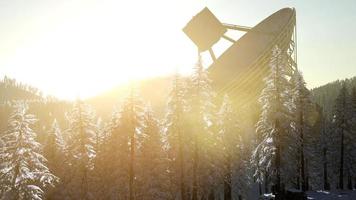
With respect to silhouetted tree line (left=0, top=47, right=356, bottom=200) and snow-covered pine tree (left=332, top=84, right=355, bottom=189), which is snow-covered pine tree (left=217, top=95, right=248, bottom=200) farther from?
snow-covered pine tree (left=332, top=84, right=355, bottom=189)

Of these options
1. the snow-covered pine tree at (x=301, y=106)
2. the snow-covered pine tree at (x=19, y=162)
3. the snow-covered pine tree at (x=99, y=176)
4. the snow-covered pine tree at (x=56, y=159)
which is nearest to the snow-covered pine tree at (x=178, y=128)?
the snow-covered pine tree at (x=99, y=176)

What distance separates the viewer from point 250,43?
198ft

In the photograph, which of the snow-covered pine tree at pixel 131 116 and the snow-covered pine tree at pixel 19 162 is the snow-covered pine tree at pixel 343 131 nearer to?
the snow-covered pine tree at pixel 131 116

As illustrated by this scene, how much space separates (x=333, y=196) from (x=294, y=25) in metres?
24.2

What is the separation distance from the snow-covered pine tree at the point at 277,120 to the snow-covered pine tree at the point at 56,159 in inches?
946

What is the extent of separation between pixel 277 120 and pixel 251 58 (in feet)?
50.6

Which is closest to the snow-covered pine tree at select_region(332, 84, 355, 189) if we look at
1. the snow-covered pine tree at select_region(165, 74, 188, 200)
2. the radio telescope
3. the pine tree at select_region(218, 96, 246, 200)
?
the radio telescope

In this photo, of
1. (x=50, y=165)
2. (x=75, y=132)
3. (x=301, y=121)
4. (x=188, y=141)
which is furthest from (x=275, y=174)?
(x=50, y=165)

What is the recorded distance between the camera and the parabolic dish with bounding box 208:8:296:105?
53.8 metres

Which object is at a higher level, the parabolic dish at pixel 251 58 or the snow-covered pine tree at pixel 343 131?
the parabolic dish at pixel 251 58

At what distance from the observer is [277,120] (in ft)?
135

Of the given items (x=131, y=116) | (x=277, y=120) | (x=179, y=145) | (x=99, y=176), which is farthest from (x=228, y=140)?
(x=131, y=116)

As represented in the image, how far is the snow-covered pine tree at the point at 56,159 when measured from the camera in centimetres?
5050

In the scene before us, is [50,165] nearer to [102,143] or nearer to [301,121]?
[102,143]
